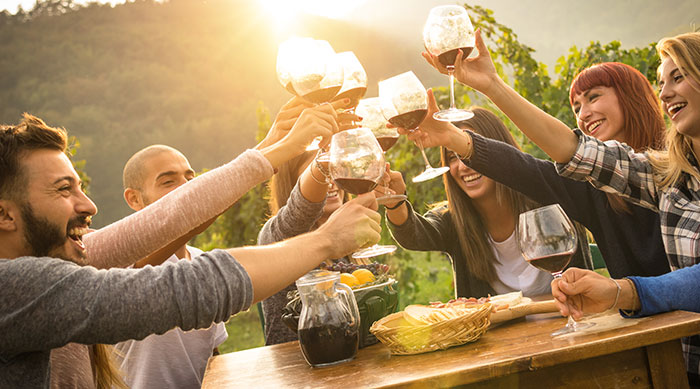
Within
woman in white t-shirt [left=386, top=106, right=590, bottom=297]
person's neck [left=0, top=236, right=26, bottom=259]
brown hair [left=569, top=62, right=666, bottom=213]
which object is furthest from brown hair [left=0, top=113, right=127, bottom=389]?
brown hair [left=569, top=62, right=666, bottom=213]

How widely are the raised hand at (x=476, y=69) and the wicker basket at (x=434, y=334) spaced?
Answer: 0.76 meters

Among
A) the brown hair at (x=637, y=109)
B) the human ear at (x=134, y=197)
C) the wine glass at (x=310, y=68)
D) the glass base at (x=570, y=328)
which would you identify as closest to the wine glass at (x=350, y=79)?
the wine glass at (x=310, y=68)

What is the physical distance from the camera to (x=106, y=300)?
1.10 meters

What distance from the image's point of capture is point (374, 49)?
9.29 metres

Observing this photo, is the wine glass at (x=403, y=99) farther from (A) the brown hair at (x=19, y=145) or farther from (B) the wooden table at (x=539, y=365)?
(A) the brown hair at (x=19, y=145)

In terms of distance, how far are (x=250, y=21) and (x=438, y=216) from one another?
744cm

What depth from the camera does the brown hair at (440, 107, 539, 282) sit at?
255cm

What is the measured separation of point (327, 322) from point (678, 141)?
1.30m

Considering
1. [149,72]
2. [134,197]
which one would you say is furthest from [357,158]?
[149,72]

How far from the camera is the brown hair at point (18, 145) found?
139 cm

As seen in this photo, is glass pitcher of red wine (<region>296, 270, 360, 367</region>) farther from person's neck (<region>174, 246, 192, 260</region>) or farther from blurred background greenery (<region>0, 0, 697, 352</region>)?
blurred background greenery (<region>0, 0, 697, 352</region>)

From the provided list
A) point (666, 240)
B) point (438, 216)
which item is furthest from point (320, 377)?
point (438, 216)

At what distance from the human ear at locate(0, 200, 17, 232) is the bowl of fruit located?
719 millimetres

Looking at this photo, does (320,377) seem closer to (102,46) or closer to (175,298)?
(175,298)
